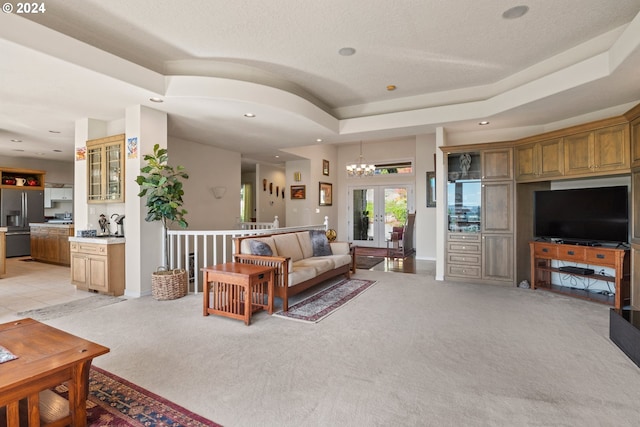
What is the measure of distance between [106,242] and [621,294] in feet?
22.0

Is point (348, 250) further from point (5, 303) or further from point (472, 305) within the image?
point (5, 303)

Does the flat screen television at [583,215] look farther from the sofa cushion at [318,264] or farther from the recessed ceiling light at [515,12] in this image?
the sofa cushion at [318,264]

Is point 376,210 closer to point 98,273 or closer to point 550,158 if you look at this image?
point 550,158

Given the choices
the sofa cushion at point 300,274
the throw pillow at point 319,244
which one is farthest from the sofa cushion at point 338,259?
the sofa cushion at point 300,274

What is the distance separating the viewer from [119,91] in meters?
3.83

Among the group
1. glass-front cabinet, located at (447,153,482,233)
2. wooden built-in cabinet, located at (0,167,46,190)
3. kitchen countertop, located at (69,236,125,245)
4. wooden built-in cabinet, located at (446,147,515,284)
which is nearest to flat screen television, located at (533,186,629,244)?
wooden built-in cabinet, located at (446,147,515,284)

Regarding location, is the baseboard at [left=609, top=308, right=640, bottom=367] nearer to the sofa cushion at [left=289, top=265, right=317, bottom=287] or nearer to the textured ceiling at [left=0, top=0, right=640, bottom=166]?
the textured ceiling at [left=0, top=0, right=640, bottom=166]

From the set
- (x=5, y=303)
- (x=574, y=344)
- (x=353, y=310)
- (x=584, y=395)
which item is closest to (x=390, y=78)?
(x=353, y=310)

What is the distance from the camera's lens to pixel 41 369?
5.18 feet

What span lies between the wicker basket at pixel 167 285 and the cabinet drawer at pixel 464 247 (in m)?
4.35

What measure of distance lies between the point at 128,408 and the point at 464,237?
511cm

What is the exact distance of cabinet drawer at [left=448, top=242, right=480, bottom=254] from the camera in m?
5.39

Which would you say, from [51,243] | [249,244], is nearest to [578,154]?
[249,244]

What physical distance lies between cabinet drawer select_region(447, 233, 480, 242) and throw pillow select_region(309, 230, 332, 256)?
6.98ft
